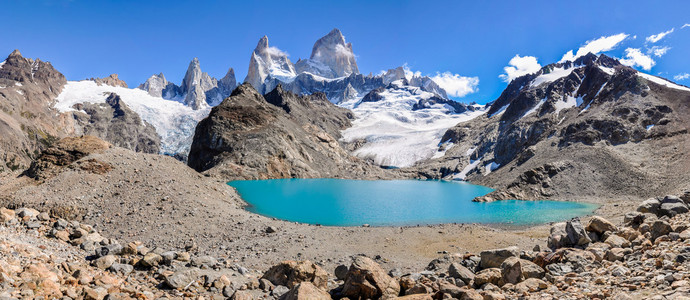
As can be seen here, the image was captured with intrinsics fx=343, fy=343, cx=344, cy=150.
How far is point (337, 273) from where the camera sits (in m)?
13.9

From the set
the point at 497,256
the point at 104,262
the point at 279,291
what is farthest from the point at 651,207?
the point at 104,262

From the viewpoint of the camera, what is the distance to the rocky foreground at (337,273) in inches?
314

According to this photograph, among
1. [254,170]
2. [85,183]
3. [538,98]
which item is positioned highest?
[538,98]

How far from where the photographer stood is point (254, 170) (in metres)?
88.9

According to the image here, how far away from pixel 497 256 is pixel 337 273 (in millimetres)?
6430

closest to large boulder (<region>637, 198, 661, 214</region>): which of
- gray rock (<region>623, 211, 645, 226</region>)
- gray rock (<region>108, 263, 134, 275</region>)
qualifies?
gray rock (<region>623, 211, 645, 226</region>)

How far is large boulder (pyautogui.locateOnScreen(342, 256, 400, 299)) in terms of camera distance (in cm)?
1041

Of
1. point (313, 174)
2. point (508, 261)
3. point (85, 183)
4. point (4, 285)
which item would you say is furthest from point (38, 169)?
point (313, 174)

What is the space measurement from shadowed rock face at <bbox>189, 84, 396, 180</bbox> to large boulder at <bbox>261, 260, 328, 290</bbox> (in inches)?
2918

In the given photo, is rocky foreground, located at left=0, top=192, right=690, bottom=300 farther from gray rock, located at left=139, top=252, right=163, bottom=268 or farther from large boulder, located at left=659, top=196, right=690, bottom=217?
large boulder, located at left=659, top=196, right=690, bottom=217

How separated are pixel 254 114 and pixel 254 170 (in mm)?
28128

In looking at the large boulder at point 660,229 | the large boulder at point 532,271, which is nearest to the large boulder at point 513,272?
the large boulder at point 532,271

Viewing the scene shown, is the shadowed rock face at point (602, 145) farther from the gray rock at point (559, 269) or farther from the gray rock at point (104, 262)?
the gray rock at point (104, 262)

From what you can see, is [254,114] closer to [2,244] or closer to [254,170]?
[254,170]
